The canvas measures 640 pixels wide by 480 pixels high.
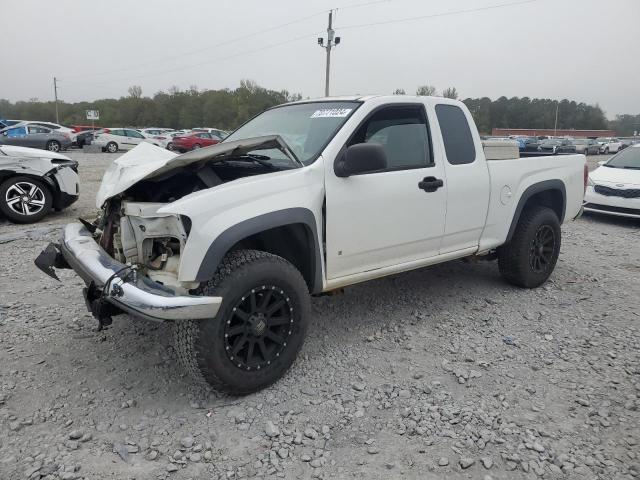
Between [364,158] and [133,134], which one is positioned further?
[133,134]

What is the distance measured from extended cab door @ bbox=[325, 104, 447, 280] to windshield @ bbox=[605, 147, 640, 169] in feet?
25.1

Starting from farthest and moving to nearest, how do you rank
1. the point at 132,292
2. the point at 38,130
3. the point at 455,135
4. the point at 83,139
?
1. the point at 83,139
2. the point at 38,130
3. the point at 455,135
4. the point at 132,292

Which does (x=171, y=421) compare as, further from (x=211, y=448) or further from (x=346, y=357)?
(x=346, y=357)

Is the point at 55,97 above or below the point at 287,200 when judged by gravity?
above

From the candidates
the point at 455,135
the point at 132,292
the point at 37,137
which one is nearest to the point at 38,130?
the point at 37,137

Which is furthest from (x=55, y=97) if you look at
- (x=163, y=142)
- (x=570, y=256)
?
(x=570, y=256)

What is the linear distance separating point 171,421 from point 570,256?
5589 mm

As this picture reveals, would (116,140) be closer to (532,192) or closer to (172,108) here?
(532,192)

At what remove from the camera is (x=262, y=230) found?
2.86 meters

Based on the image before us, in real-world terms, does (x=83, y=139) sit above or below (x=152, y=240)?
above

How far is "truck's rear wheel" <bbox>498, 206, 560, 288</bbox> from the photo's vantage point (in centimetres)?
476

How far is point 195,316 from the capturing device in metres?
2.53

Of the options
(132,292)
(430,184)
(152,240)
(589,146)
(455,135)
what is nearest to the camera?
(132,292)

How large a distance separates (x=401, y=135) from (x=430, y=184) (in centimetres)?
46
